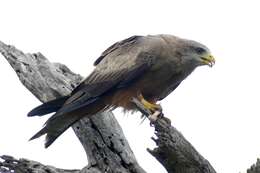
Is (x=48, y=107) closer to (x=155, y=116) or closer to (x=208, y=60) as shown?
(x=155, y=116)

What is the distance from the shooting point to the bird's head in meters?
8.89

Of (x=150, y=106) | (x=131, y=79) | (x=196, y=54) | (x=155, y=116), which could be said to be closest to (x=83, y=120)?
(x=131, y=79)

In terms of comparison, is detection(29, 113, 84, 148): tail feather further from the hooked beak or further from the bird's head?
the hooked beak

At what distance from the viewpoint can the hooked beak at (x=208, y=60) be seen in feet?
28.9

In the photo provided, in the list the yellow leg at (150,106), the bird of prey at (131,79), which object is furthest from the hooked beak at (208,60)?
the yellow leg at (150,106)

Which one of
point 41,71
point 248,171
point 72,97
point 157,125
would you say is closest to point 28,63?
point 41,71

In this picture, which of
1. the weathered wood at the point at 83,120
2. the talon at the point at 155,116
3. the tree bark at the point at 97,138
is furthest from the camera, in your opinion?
the weathered wood at the point at 83,120

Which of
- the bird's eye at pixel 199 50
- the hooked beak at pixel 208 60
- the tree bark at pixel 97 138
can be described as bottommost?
the tree bark at pixel 97 138

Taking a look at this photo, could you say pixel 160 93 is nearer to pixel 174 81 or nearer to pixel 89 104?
pixel 174 81

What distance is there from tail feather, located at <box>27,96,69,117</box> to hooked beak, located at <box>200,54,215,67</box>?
191 cm

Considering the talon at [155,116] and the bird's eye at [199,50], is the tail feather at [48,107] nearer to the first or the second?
the talon at [155,116]

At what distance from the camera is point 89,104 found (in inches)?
337

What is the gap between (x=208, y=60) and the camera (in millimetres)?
8906

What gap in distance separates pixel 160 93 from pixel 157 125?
7.14 ft
